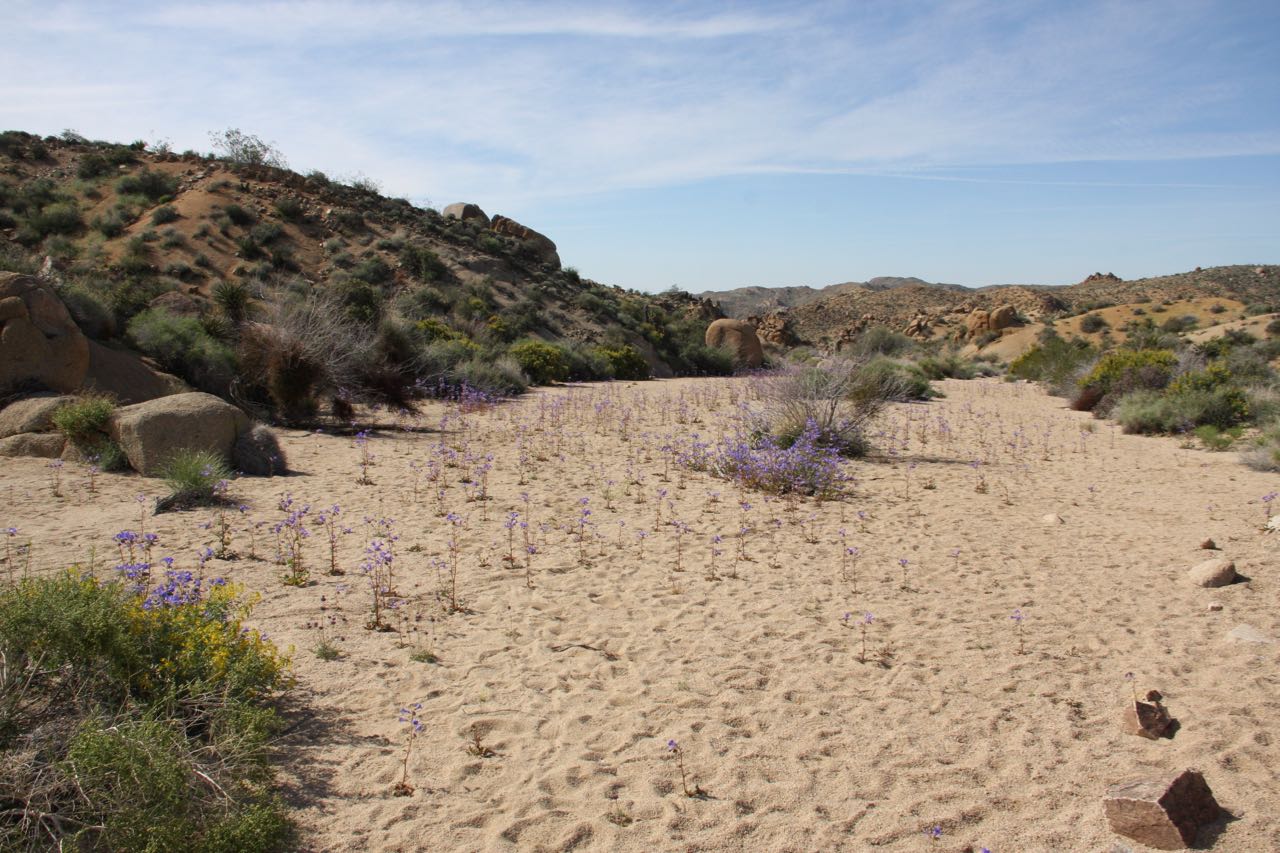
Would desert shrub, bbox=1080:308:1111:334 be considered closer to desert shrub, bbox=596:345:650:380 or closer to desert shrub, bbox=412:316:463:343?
desert shrub, bbox=596:345:650:380

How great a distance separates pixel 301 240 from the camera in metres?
29.9

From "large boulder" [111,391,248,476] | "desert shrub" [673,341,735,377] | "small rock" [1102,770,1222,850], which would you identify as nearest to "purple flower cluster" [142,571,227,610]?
"small rock" [1102,770,1222,850]

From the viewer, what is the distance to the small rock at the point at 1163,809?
3.23m

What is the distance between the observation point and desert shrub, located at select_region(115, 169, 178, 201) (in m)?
29.2

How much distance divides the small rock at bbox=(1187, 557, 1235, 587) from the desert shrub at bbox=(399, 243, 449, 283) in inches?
1091

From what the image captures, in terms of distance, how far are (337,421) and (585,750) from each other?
1064 centimetres

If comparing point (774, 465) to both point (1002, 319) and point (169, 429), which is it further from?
point (1002, 319)

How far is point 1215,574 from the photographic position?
635 centimetres

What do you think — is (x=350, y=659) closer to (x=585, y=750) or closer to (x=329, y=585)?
(x=329, y=585)

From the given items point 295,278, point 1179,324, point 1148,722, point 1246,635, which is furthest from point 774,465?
point 1179,324

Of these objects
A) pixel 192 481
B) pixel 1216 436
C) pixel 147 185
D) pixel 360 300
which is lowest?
pixel 1216 436

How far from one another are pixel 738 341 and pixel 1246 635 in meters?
28.1

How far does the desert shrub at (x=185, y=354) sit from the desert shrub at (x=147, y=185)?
20.1 metres

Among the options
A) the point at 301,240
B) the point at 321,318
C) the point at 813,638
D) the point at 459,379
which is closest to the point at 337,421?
the point at 321,318
